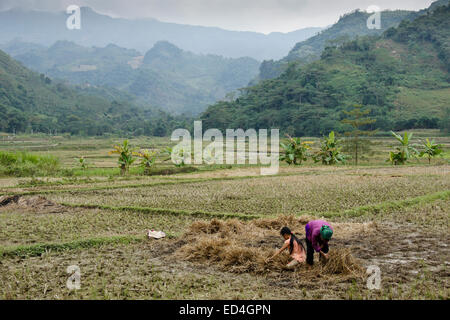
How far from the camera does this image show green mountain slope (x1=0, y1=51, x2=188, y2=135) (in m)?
52.3

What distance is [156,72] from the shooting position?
15225 centimetres

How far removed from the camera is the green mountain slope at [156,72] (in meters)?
138

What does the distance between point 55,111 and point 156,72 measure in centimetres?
8809

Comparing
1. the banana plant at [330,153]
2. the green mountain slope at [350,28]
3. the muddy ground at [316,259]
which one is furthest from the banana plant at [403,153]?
the green mountain slope at [350,28]

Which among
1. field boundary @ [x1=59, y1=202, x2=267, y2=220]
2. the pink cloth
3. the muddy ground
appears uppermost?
the pink cloth

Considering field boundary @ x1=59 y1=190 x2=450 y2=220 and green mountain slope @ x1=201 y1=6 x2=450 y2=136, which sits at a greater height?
green mountain slope @ x1=201 y1=6 x2=450 y2=136

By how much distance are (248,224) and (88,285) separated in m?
3.05

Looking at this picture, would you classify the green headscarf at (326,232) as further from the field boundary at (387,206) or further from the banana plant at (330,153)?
the banana plant at (330,153)

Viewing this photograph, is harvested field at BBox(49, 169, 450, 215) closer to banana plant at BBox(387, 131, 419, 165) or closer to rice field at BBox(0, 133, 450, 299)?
rice field at BBox(0, 133, 450, 299)

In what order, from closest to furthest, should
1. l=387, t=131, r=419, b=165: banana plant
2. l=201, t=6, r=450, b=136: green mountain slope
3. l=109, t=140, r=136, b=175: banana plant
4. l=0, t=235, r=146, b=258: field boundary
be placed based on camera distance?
1. l=0, t=235, r=146, b=258: field boundary
2. l=109, t=140, r=136, b=175: banana plant
3. l=387, t=131, r=419, b=165: banana plant
4. l=201, t=6, r=450, b=136: green mountain slope

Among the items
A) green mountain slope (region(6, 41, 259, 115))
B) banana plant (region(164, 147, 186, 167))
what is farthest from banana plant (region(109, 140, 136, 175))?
green mountain slope (region(6, 41, 259, 115))

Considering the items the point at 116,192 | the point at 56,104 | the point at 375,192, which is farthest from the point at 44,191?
the point at 56,104

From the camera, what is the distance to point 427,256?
199 inches

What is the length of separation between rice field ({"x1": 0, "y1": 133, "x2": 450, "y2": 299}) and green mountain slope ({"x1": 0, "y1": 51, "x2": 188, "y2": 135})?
45.8m
